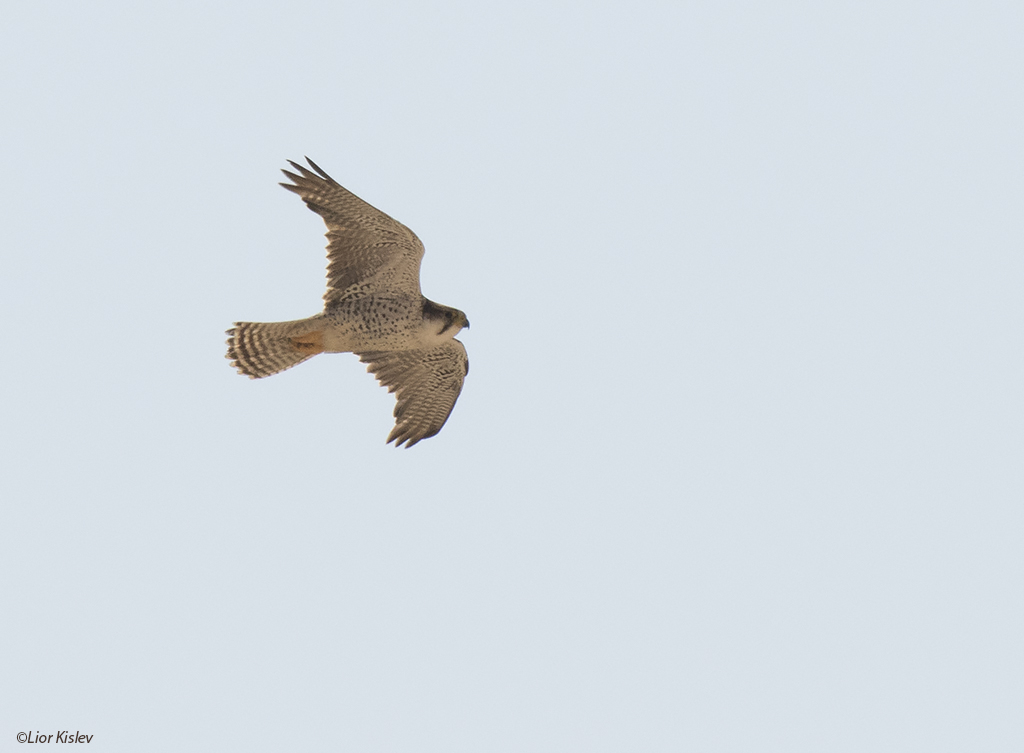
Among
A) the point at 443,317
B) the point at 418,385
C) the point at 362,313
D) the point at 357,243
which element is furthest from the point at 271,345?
the point at 443,317

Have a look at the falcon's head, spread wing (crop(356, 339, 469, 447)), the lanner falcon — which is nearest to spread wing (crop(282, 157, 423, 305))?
the lanner falcon

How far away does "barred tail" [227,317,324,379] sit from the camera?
9.12m

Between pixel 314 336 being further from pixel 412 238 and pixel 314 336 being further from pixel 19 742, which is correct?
pixel 19 742

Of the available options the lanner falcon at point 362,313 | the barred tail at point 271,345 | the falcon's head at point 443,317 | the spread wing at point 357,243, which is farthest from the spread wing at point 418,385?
the spread wing at point 357,243

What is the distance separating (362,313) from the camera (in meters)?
9.11

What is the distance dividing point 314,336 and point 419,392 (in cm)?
133

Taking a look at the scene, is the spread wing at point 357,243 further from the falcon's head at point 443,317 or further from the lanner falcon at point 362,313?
the falcon's head at point 443,317

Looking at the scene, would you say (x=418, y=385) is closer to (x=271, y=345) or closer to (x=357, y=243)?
(x=271, y=345)

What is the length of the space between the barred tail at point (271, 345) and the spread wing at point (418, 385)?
0.79 metres

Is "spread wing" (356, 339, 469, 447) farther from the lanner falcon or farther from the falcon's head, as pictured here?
the falcon's head

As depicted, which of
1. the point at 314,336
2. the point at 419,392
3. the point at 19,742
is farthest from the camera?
the point at 419,392

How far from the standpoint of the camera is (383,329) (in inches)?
363

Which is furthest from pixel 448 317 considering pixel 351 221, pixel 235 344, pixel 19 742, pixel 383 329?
pixel 19 742

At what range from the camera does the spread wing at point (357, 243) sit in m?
8.71
